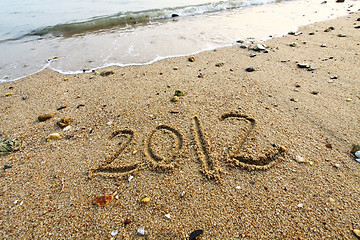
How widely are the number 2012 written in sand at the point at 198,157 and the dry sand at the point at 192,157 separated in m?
0.01

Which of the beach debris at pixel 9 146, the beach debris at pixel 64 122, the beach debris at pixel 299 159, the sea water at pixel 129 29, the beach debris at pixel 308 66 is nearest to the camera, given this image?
the beach debris at pixel 299 159

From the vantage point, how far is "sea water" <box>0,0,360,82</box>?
533cm

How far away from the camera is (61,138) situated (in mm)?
2865

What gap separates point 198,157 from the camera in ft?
7.84

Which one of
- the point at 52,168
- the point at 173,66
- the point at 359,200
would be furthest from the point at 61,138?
the point at 359,200

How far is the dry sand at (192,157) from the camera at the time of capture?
186 cm

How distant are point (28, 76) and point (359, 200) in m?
6.28

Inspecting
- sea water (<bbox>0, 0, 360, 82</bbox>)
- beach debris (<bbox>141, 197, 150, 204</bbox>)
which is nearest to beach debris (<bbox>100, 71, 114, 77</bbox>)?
sea water (<bbox>0, 0, 360, 82</bbox>)

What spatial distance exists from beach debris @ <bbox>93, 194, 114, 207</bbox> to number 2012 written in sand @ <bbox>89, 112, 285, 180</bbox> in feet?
0.82

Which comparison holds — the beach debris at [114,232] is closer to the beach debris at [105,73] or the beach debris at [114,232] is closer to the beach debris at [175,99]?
the beach debris at [175,99]

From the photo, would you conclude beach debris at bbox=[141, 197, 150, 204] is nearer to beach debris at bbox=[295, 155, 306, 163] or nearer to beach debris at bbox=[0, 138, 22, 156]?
beach debris at bbox=[295, 155, 306, 163]

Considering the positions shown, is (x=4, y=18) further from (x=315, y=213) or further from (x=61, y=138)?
(x=315, y=213)

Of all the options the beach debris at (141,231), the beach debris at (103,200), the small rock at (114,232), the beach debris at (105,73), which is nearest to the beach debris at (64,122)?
the beach debris at (103,200)

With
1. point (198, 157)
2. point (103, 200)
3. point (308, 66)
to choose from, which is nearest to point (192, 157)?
point (198, 157)
